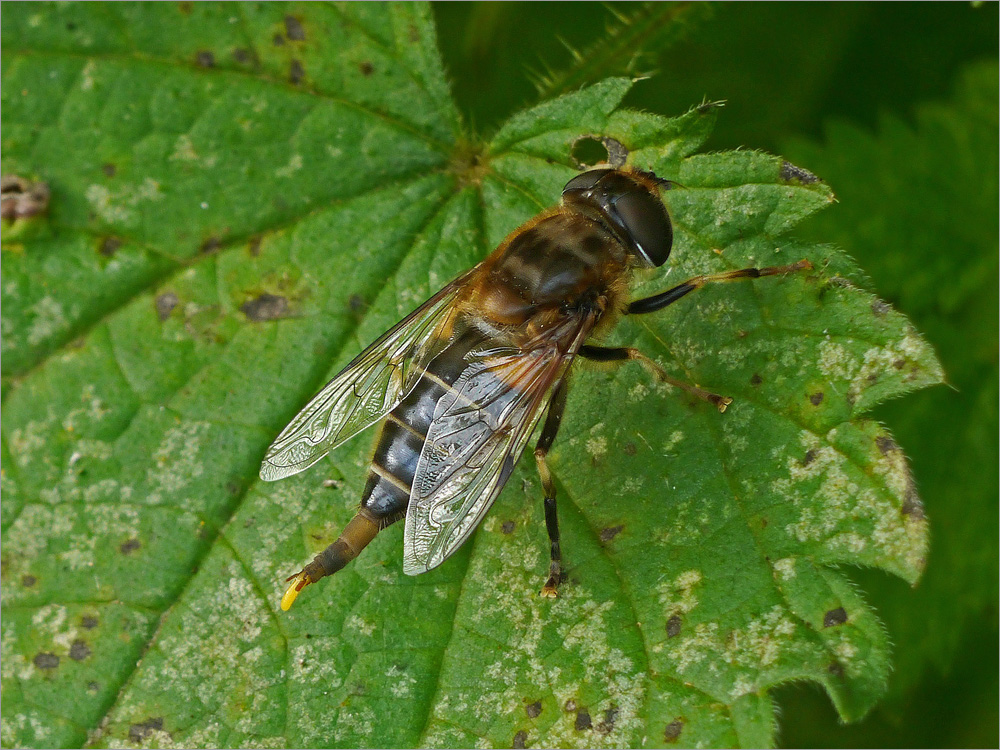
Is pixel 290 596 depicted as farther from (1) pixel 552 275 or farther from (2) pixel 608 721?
(1) pixel 552 275

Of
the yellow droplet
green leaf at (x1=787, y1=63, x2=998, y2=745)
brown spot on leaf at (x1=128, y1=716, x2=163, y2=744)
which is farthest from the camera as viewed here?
green leaf at (x1=787, y1=63, x2=998, y2=745)

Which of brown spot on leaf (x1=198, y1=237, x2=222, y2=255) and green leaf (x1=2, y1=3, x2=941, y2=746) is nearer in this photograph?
green leaf (x1=2, y1=3, x2=941, y2=746)

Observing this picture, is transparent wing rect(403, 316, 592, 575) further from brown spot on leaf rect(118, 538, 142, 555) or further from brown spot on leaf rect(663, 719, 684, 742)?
brown spot on leaf rect(118, 538, 142, 555)

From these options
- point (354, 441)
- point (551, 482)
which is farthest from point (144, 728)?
point (551, 482)

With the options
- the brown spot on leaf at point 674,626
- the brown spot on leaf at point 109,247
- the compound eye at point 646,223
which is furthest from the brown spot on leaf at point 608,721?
the brown spot on leaf at point 109,247

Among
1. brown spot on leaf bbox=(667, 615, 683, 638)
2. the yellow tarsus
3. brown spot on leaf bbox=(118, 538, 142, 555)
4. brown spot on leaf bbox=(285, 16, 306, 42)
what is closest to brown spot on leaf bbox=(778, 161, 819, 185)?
brown spot on leaf bbox=(667, 615, 683, 638)

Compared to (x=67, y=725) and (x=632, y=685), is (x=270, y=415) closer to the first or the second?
(x=67, y=725)

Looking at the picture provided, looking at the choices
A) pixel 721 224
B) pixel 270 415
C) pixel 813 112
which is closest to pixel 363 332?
pixel 270 415
